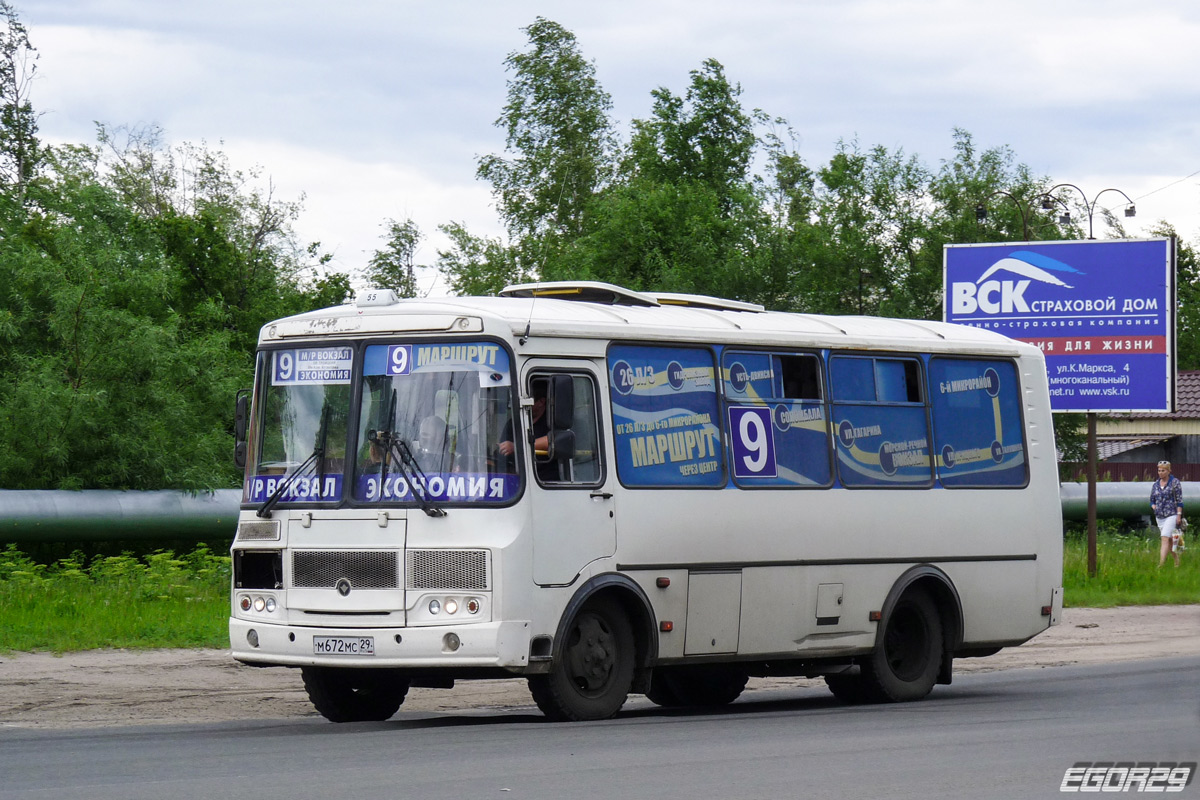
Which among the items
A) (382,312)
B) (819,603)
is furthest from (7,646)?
(819,603)

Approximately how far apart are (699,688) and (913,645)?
176 centimetres

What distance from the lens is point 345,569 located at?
11.7m

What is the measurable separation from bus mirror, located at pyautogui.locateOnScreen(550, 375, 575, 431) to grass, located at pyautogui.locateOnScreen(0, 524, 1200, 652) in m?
6.19

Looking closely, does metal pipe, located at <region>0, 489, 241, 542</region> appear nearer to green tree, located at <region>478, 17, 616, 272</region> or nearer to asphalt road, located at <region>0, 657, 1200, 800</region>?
asphalt road, located at <region>0, 657, 1200, 800</region>

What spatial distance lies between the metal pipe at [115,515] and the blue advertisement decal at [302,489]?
1183 cm

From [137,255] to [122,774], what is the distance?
21580 mm

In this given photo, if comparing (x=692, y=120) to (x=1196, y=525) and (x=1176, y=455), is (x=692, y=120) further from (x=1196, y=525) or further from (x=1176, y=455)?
(x=1196, y=525)

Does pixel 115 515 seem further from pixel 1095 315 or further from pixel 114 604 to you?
pixel 1095 315

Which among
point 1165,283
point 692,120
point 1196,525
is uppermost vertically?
point 692,120

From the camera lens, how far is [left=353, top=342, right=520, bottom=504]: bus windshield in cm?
1153

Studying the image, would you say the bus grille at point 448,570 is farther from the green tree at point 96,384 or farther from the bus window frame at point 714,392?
the green tree at point 96,384

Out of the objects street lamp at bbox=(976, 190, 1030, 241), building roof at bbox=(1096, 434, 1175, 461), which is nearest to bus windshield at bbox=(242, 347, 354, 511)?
street lamp at bbox=(976, 190, 1030, 241)

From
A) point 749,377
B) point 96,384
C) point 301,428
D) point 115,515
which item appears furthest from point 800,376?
point 96,384

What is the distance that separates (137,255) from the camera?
29.5m
